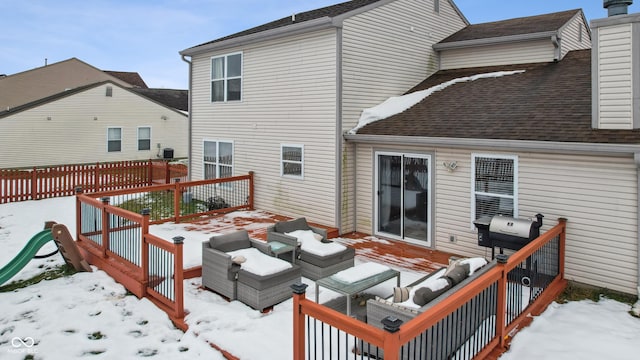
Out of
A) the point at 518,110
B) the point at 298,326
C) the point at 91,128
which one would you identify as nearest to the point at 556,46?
the point at 518,110

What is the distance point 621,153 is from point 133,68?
2001 inches

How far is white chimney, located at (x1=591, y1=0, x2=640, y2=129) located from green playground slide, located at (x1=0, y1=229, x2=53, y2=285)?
9.45 meters

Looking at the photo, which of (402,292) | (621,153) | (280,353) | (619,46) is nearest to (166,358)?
(280,353)

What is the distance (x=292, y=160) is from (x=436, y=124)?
381 cm

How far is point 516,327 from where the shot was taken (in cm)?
532

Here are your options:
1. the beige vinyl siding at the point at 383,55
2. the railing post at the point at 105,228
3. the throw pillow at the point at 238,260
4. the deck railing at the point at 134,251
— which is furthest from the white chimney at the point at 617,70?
the railing post at the point at 105,228

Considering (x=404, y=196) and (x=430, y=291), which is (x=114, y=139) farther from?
(x=430, y=291)

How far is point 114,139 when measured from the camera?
2383 cm

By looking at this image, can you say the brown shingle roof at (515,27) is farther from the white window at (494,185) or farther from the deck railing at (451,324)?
the deck railing at (451,324)

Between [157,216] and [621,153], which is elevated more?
[621,153]

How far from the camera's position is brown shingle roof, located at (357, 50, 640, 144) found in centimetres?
720

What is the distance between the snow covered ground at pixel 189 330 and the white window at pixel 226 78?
22.8ft

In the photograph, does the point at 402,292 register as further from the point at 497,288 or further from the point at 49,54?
the point at 49,54

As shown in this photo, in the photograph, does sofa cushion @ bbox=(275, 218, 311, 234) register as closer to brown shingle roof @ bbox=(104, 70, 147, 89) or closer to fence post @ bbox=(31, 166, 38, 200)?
fence post @ bbox=(31, 166, 38, 200)
